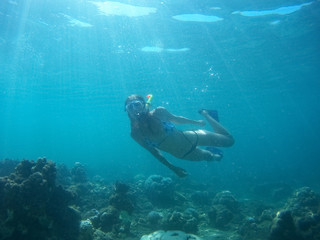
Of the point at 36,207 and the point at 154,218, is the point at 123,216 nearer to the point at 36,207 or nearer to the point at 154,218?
the point at 154,218

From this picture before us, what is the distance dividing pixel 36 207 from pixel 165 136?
3734 millimetres

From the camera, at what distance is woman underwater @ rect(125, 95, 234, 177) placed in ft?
20.4

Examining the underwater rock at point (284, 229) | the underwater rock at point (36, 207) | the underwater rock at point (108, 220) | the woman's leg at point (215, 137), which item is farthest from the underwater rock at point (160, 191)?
the underwater rock at point (36, 207)

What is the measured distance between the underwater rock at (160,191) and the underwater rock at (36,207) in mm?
7319

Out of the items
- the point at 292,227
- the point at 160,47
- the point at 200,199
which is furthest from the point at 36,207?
the point at 160,47

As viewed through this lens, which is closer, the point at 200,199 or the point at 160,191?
the point at 160,191

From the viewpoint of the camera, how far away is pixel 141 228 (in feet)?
28.3

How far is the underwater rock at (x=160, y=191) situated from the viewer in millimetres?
12633

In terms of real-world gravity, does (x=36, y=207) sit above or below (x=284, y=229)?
below

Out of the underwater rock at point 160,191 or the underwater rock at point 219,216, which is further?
Answer: the underwater rock at point 160,191

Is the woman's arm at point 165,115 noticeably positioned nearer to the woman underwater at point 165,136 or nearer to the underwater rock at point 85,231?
the woman underwater at point 165,136

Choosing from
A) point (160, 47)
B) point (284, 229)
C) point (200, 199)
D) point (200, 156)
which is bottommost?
point (200, 199)

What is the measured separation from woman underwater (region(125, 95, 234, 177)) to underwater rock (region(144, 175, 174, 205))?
580 centimetres

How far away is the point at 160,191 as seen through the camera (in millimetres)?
12711
